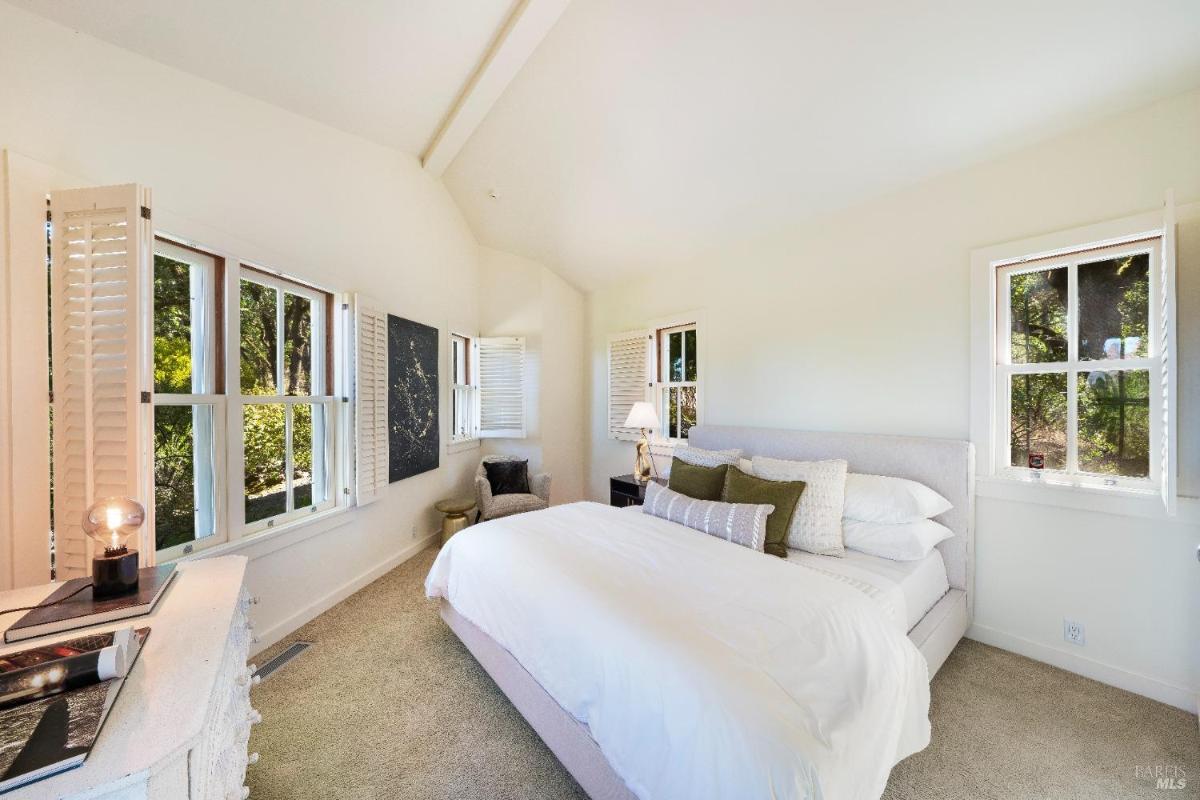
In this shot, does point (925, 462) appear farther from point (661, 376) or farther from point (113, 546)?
point (113, 546)

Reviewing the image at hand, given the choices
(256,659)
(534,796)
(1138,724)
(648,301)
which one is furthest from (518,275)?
(1138,724)

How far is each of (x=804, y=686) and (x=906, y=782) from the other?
926 mm

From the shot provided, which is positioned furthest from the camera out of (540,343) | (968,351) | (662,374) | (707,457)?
(540,343)

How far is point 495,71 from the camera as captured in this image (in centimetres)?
273

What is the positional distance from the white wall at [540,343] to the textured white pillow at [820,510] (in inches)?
111

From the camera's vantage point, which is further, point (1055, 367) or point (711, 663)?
point (1055, 367)

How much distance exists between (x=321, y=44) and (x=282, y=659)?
3.35m

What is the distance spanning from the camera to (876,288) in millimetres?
2852

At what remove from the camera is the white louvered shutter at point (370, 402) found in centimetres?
303

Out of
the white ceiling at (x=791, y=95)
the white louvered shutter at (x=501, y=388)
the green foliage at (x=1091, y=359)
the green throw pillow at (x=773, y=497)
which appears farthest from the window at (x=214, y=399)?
the green foliage at (x=1091, y=359)

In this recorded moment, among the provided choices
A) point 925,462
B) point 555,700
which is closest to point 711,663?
point 555,700

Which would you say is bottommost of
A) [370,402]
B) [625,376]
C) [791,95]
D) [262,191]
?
[370,402]

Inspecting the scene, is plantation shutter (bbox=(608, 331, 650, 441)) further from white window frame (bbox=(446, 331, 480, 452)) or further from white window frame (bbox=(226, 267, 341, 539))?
white window frame (bbox=(226, 267, 341, 539))

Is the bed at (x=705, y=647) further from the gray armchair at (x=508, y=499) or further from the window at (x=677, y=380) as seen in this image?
the window at (x=677, y=380)
